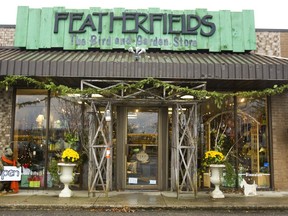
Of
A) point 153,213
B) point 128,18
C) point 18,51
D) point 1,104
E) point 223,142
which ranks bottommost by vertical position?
point 153,213

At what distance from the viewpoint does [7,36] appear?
12188 millimetres

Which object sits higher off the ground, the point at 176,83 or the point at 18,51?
the point at 18,51

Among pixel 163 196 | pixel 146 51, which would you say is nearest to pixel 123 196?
pixel 163 196

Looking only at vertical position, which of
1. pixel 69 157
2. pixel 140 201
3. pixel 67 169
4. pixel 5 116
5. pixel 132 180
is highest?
pixel 5 116

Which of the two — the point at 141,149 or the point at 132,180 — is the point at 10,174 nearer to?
the point at 132,180

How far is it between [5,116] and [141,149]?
4536mm

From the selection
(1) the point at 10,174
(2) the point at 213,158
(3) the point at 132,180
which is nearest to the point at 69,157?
(1) the point at 10,174

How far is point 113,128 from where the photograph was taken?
472 inches

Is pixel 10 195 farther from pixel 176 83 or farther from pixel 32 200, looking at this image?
pixel 176 83

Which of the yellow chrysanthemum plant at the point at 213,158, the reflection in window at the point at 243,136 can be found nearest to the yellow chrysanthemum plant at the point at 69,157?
the yellow chrysanthemum plant at the point at 213,158

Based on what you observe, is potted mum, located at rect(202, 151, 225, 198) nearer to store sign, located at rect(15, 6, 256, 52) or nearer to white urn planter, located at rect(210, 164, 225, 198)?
white urn planter, located at rect(210, 164, 225, 198)

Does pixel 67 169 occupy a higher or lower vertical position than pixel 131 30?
lower

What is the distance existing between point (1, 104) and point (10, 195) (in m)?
3.07

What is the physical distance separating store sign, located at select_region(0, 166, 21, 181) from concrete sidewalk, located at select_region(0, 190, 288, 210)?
1.65ft
